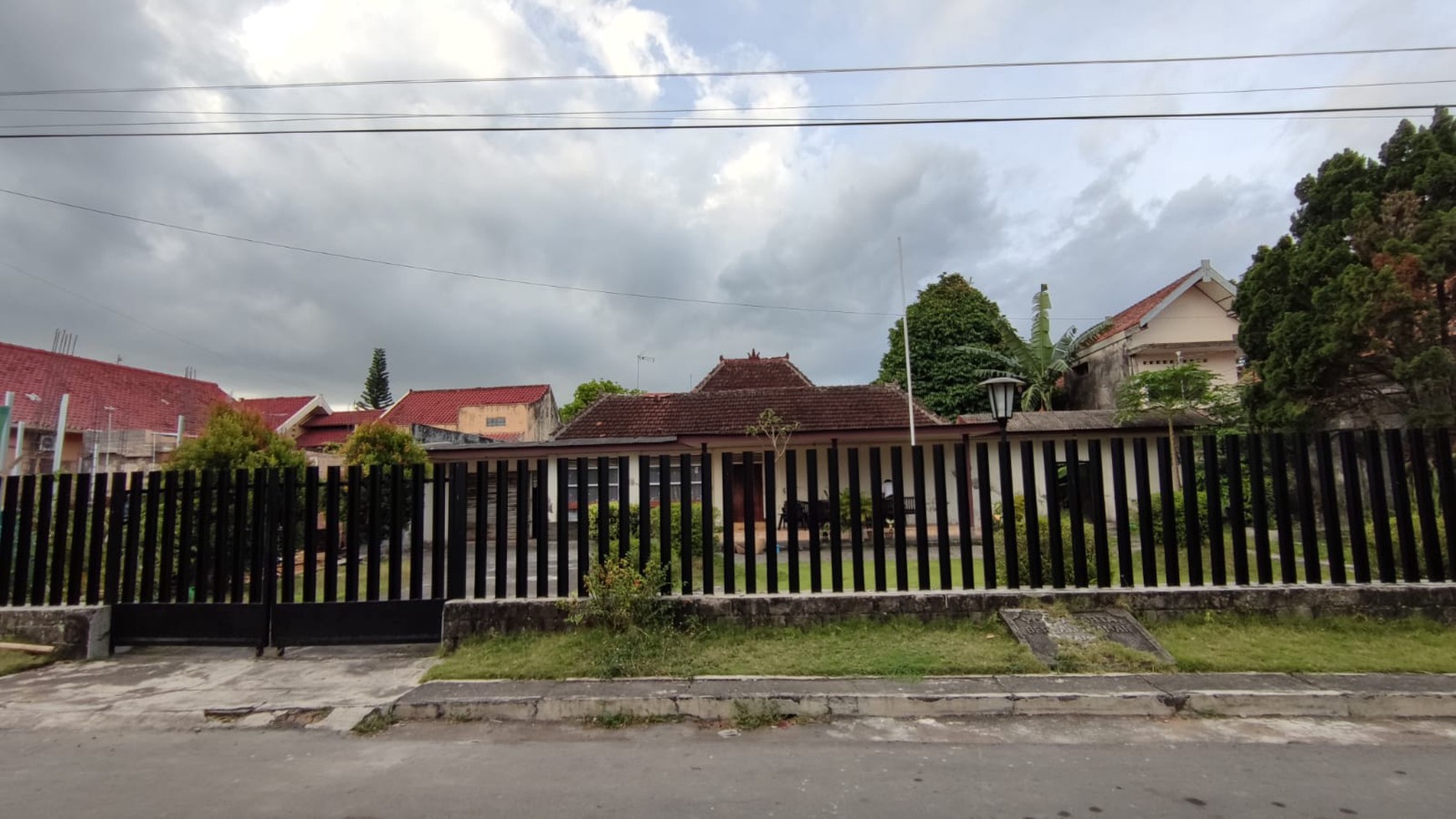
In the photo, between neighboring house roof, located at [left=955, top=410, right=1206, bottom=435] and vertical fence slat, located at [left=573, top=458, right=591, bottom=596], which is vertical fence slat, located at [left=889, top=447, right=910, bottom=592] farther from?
neighboring house roof, located at [left=955, top=410, right=1206, bottom=435]

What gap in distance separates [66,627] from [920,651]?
290 inches

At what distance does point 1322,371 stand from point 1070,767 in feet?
35.1

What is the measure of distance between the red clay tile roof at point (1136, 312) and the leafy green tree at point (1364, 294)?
29.4 ft

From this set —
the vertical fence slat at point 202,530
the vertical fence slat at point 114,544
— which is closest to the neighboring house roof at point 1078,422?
the vertical fence slat at point 202,530

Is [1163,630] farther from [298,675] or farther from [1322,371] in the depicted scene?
[1322,371]

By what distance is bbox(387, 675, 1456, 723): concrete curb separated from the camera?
14.1 ft

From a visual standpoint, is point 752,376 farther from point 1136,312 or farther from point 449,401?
point 449,401

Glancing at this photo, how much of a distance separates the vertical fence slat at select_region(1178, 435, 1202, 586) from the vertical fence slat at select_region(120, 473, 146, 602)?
364 inches

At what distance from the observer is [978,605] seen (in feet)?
18.8

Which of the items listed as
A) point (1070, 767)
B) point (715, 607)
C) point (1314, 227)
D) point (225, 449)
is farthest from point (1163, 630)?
point (225, 449)

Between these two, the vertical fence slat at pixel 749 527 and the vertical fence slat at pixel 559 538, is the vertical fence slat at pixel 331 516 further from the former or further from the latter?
the vertical fence slat at pixel 749 527

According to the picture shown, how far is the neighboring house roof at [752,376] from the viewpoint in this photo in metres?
22.5

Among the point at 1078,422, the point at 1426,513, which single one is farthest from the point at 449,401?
the point at 1426,513

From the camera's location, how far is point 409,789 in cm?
349
